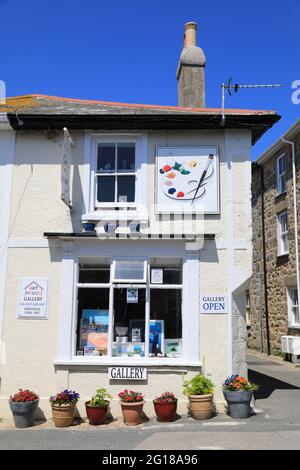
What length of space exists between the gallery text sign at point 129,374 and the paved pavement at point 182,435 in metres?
0.82

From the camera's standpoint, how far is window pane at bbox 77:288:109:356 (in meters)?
9.28

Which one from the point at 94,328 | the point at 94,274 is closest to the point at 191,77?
the point at 94,274

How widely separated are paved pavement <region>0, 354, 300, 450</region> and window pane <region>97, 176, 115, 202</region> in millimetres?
4380

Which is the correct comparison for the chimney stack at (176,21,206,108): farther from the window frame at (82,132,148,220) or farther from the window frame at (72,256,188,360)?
the window frame at (72,256,188,360)

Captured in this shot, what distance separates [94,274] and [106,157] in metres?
2.47

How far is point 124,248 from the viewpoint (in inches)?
370

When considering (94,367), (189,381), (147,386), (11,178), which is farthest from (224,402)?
(11,178)

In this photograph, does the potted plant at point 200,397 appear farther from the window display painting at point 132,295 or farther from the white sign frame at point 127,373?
the window display painting at point 132,295

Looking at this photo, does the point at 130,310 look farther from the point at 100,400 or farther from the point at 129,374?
the point at 100,400

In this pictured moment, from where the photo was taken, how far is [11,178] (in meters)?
9.69

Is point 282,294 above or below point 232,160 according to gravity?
below
